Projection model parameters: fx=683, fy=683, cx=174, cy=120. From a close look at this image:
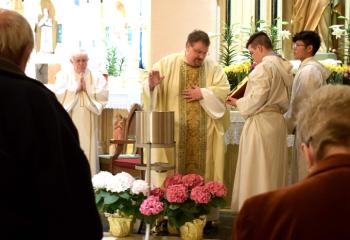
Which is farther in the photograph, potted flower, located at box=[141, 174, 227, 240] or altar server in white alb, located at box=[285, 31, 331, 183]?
altar server in white alb, located at box=[285, 31, 331, 183]

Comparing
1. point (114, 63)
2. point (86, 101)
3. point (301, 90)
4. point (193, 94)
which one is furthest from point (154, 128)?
point (114, 63)

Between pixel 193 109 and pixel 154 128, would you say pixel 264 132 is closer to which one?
pixel 193 109

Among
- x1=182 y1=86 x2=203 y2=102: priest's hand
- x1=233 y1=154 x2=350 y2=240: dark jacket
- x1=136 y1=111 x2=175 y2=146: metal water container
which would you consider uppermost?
x1=182 y1=86 x2=203 y2=102: priest's hand

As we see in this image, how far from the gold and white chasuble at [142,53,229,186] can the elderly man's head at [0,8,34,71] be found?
367 centimetres

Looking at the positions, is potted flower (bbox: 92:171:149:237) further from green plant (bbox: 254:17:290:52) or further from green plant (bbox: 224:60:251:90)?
green plant (bbox: 254:17:290:52)

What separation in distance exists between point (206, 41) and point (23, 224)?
3.81 m

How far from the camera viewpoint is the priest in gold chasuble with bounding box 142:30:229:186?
5.89m

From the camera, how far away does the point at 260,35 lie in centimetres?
587

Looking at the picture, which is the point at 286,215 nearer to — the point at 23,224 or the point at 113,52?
the point at 23,224

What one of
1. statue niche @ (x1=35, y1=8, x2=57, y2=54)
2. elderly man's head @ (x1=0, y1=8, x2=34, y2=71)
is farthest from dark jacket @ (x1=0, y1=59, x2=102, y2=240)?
statue niche @ (x1=35, y1=8, x2=57, y2=54)

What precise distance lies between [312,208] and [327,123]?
0.67 feet

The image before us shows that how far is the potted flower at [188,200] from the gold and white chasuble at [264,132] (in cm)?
65

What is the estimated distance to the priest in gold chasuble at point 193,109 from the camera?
5.89 meters

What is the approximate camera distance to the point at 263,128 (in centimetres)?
586
